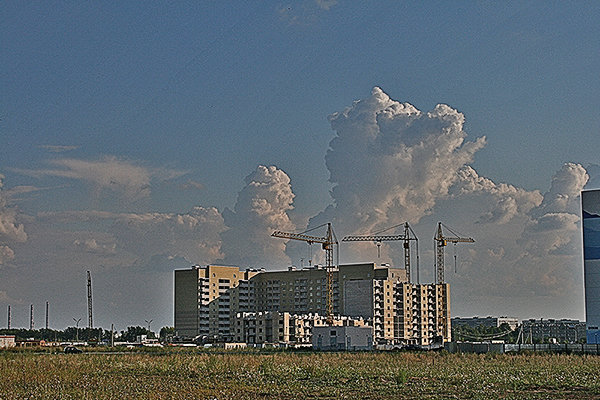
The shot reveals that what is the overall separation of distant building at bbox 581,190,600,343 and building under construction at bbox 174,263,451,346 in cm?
7480

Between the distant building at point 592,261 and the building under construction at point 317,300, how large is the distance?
245 ft

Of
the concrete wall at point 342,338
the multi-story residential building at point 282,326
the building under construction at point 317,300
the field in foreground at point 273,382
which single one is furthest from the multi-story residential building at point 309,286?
the field in foreground at point 273,382

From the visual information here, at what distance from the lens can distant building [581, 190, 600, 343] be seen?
299ft

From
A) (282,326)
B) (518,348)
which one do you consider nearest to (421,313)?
(282,326)

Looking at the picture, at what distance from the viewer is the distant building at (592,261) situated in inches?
3585

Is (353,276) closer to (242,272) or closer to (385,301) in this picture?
(385,301)

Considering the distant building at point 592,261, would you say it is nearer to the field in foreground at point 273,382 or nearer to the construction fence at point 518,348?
the construction fence at point 518,348

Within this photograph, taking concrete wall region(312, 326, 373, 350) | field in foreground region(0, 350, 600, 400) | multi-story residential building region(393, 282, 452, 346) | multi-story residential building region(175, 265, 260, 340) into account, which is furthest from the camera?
multi-story residential building region(175, 265, 260, 340)

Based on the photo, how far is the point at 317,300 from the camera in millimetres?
187750

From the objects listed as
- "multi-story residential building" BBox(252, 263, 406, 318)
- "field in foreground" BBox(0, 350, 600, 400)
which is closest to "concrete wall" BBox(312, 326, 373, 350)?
"multi-story residential building" BBox(252, 263, 406, 318)

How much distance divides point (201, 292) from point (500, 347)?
113 meters

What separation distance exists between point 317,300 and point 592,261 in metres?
101

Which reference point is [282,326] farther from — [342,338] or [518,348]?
[518,348]

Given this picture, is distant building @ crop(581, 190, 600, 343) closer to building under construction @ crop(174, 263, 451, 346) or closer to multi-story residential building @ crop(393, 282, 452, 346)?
building under construction @ crop(174, 263, 451, 346)
